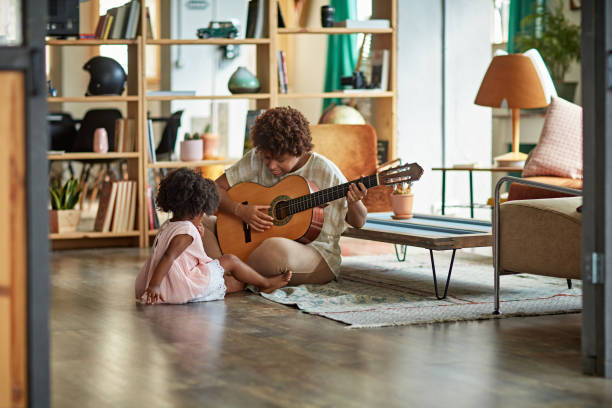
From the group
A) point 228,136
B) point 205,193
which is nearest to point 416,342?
point 205,193

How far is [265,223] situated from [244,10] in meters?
5.31

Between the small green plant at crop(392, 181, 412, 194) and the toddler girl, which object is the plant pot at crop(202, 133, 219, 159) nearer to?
the small green plant at crop(392, 181, 412, 194)

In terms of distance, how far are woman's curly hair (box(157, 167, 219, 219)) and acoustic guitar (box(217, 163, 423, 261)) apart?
0.28 m

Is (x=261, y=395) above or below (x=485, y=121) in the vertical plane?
below

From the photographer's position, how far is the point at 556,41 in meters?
6.34

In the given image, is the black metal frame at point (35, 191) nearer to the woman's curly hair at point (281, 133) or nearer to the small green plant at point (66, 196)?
the woman's curly hair at point (281, 133)

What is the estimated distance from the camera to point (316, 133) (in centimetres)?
542

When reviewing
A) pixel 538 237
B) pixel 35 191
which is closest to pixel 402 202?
pixel 538 237

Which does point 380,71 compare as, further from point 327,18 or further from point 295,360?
point 295,360

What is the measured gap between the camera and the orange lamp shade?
5188 mm

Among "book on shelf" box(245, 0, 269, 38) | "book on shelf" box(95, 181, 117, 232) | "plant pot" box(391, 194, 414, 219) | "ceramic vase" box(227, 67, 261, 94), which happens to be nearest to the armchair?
"plant pot" box(391, 194, 414, 219)

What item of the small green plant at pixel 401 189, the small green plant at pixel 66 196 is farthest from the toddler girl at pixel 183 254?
the small green plant at pixel 66 196

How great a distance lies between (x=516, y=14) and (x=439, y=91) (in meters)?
0.95

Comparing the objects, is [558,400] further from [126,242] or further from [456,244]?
[126,242]
